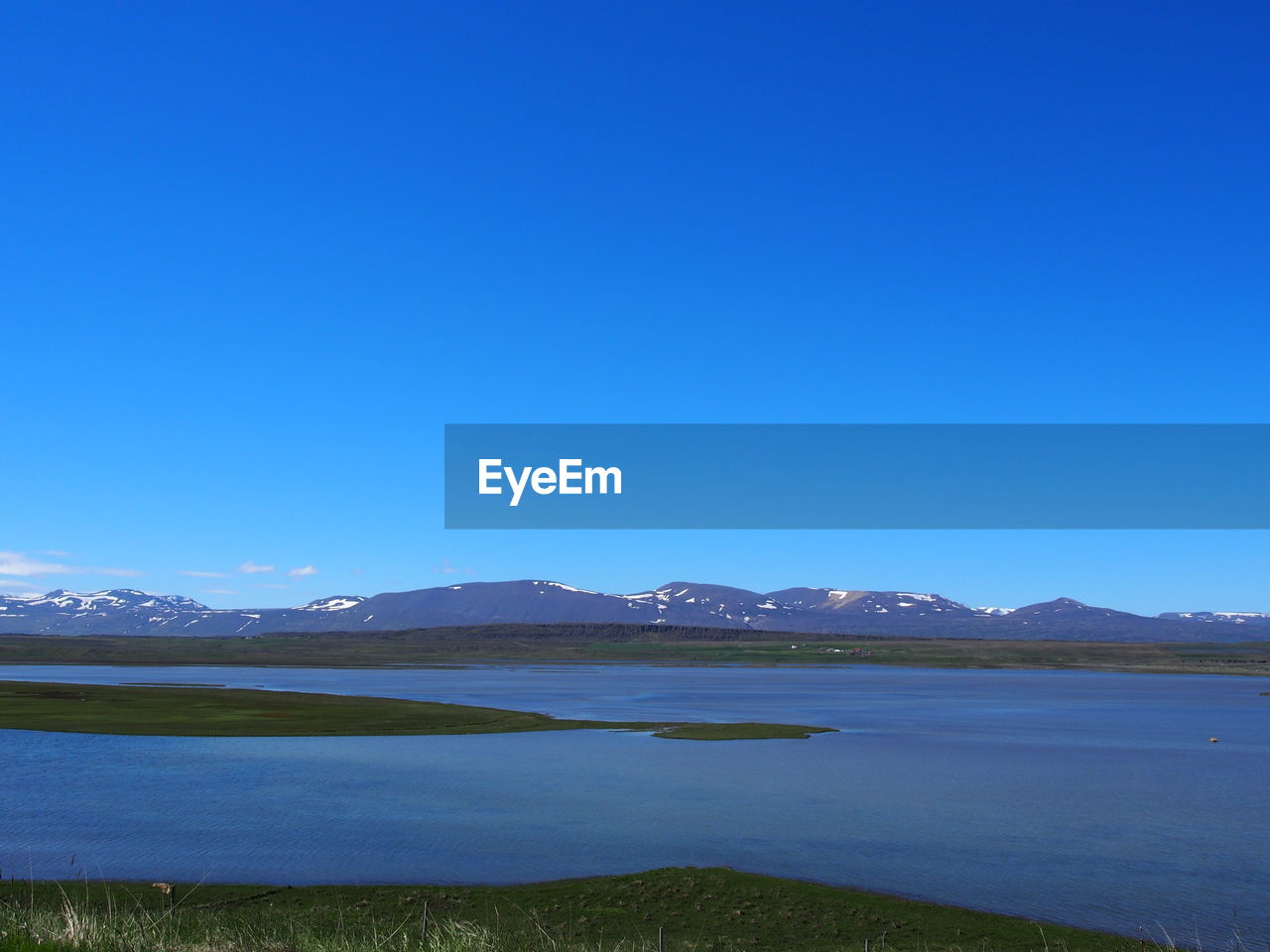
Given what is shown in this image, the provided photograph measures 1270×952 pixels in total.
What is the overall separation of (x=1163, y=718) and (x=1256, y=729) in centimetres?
904

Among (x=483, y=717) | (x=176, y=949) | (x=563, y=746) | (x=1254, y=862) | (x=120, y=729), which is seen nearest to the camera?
(x=176, y=949)

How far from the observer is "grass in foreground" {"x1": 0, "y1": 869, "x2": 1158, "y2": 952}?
771 inches

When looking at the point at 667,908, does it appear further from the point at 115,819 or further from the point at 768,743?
the point at 768,743

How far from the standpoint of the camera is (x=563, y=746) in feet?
180

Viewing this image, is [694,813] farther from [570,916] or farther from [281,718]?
[281,718]

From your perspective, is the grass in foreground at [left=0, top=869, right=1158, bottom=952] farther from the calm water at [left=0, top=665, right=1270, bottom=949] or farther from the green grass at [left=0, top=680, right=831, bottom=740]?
the green grass at [left=0, top=680, right=831, bottom=740]

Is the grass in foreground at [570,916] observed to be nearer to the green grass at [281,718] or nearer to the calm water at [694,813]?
the calm water at [694,813]

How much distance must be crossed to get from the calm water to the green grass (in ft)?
13.0

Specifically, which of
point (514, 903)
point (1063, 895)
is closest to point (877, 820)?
point (1063, 895)

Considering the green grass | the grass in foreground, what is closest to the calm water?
the grass in foreground

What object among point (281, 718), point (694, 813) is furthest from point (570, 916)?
point (281, 718)

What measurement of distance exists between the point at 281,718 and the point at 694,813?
4278 cm

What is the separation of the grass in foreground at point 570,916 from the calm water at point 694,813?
1698 millimetres

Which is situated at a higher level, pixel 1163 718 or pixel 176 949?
pixel 176 949
